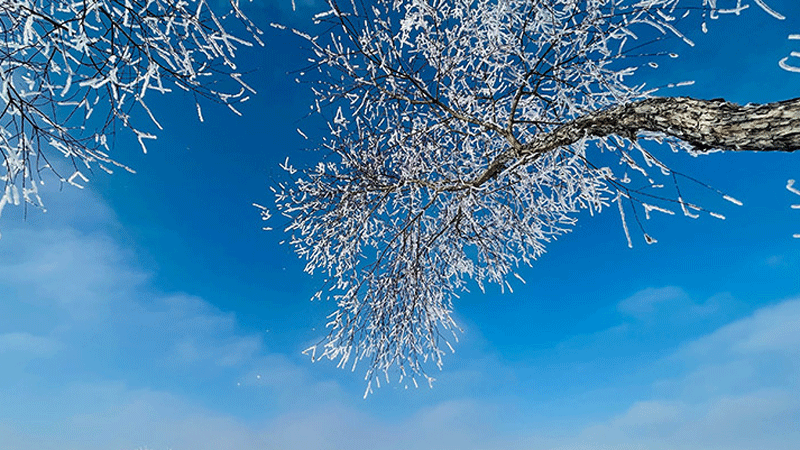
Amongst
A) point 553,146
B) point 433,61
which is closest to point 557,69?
point 553,146

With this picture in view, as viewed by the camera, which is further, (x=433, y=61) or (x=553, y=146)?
(x=433, y=61)

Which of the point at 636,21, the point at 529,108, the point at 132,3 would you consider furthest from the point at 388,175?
the point at 132,3

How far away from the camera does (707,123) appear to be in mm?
2984

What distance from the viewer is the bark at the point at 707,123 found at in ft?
8.89

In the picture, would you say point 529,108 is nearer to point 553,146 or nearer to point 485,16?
point 485,16

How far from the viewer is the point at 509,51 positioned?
4.96m

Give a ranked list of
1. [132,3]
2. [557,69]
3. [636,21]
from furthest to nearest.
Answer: [557,69] < [636,21] < [132,3]

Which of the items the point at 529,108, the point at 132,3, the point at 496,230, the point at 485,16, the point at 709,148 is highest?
the point at 485,16

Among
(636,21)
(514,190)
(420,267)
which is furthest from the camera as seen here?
(420,267)

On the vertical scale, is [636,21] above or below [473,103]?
below

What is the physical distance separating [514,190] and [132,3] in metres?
4.32

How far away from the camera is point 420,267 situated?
6430 mm

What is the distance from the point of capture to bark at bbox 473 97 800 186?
271 centimetres

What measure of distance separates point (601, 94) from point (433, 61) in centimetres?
175
